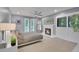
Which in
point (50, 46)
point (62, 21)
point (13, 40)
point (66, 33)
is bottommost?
point (50, 46)

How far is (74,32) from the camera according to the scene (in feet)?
8.30

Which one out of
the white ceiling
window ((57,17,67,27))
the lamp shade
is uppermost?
the white ceiling

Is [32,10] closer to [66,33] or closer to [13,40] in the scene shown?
[13,40]

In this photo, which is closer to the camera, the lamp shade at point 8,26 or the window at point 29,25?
the lamp shade at point 8,26

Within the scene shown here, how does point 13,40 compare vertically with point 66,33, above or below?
below

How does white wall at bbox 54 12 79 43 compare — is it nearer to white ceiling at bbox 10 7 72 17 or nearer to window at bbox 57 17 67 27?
window at bbox 57 17 67 27

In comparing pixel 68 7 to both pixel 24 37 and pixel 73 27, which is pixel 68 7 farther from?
pixel 24 37

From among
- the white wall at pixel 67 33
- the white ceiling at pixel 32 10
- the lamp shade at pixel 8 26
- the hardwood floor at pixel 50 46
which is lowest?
the hardwood floor at pixel 50 46

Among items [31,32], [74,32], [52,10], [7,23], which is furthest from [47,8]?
[7,23]

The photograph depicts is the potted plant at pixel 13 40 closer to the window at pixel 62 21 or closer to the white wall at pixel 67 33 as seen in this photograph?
the white wall at pixel 67 33

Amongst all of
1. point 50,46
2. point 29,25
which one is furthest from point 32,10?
point 50,46

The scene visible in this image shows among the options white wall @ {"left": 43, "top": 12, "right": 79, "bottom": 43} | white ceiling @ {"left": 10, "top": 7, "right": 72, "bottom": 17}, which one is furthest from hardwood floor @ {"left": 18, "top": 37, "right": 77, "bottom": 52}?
white ceiling @ {"left": 10, "top": 7, "right": 72, "bottom": 17}

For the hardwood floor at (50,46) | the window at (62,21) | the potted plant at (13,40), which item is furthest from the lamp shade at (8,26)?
the window at (62,21)
